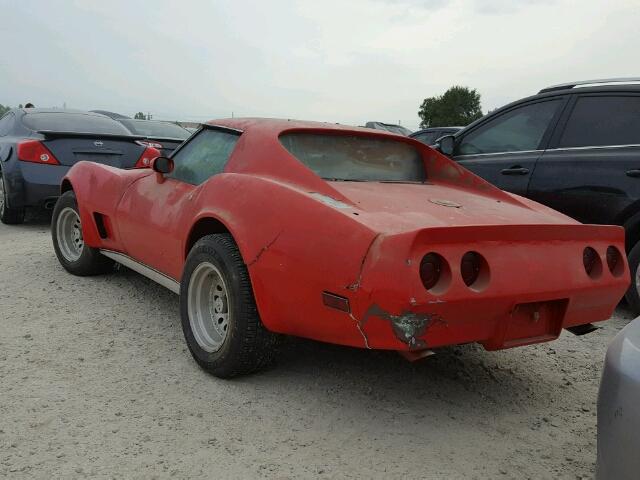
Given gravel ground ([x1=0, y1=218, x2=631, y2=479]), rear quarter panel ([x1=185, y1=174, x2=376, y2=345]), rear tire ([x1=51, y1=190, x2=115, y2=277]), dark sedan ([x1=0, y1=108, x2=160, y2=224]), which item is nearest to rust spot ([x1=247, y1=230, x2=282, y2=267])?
rear quarter panel ([x1=185, y1=174, x2=376, y2=345])

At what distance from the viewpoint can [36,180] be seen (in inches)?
259

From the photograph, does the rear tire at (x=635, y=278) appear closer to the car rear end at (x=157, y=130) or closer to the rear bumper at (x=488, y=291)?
the rear bumper at (x=488, y=291)

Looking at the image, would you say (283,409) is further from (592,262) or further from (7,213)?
(7,213)

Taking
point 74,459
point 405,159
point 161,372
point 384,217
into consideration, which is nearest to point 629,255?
point 405,159

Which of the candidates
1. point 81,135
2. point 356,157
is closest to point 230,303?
point 356,157

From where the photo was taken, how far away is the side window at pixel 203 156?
3435mm

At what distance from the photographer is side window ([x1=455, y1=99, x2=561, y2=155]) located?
4812 mm

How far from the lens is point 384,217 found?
8.07 ft

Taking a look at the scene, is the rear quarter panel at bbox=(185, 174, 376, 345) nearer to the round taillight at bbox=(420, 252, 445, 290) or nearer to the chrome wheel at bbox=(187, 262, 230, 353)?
the round taillight at bbox=(420, 252, 445, 290)

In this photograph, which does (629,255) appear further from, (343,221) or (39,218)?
(39,218)

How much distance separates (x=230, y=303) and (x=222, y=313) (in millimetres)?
300

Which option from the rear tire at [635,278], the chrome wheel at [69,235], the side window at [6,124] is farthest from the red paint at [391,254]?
the side window at [6,124]

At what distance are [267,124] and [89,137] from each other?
4.07 meters

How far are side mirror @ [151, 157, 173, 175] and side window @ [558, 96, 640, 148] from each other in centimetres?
300
